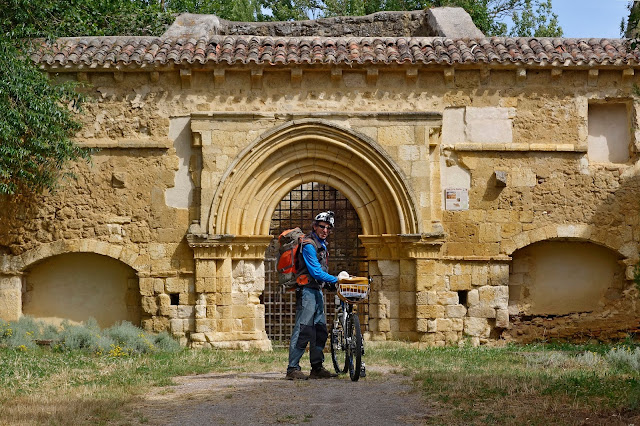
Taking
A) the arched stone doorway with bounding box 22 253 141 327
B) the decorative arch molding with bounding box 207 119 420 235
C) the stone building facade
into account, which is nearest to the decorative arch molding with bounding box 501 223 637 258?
the stone building facade

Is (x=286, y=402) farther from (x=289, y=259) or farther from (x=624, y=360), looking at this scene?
(x=624, y=360)

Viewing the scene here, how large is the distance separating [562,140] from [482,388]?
6.36 metres

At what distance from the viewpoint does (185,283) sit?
1322 centimetres

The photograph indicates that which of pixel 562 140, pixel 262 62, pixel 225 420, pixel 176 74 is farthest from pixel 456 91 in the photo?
pixel 225 420

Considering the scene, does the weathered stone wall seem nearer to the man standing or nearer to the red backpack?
the red backpack

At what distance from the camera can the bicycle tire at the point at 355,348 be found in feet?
27.9

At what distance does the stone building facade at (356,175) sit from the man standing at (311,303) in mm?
4120

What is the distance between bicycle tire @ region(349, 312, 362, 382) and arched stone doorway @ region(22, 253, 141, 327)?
5702 millimetres

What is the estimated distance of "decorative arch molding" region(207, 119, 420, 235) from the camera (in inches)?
518

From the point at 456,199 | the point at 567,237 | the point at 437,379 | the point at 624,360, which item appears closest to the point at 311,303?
the point at 437,379

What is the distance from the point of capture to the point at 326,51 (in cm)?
1344

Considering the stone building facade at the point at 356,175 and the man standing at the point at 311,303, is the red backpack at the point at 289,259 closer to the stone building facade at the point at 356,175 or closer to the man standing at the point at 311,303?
the man standing at the point at 311,303

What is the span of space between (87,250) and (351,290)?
19.4ft

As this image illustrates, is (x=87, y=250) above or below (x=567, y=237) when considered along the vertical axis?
below
